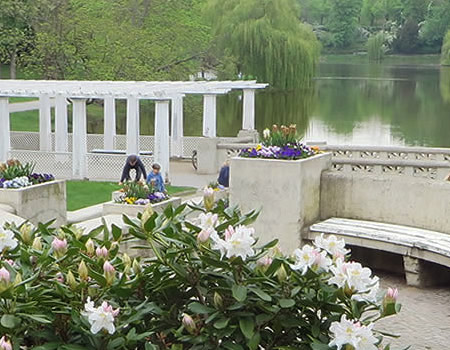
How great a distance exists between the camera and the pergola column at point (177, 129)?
92.6 feet

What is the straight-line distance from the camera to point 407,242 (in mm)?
9469

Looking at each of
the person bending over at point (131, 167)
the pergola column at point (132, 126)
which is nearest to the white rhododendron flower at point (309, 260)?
the person bending over at point (131, 167)

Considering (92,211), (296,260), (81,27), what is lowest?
(92,211)

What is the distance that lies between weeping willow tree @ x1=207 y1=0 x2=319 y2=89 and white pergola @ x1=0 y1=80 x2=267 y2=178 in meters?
19.4

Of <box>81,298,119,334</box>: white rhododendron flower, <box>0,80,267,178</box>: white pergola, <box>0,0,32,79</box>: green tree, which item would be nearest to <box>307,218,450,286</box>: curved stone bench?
<box>81,298,119,334</box>: white rhododendron flower

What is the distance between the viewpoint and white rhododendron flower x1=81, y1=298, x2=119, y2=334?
3643 mm

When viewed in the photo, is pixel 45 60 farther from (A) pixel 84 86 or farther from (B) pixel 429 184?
(B) pixel 429 184

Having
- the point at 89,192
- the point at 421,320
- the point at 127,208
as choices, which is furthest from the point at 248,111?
the point at 421,320

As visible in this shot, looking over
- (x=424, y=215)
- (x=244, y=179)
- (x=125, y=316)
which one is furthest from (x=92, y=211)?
(x=125, y=316)

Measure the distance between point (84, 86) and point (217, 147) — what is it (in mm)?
4111

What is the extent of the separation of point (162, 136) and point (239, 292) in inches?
753

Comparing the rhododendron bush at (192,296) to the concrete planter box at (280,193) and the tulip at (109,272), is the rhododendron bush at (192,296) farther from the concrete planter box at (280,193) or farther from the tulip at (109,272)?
→ the concrete planter box at (280,193)

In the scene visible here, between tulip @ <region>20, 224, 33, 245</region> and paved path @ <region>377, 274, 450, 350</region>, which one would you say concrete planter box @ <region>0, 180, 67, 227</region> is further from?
tulip @ <region>20, 224, 33, 245</region>

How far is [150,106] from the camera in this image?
1946 inches
